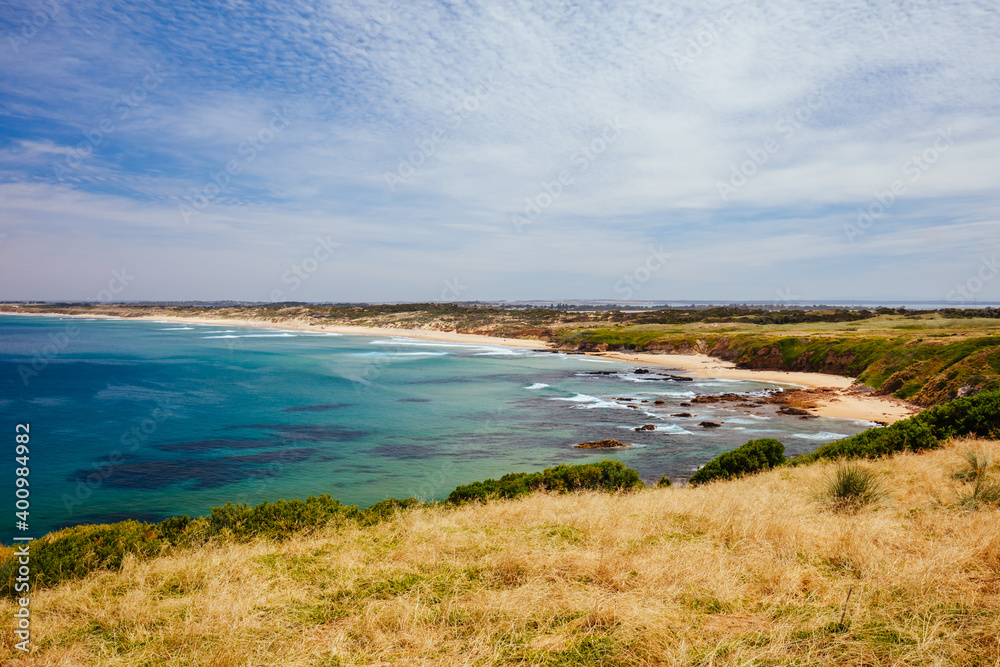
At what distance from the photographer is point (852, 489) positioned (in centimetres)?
961

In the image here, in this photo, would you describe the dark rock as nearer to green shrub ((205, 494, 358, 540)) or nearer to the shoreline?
the shoreline

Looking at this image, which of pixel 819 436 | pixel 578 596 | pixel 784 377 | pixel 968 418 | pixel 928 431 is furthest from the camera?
pixel 784 377

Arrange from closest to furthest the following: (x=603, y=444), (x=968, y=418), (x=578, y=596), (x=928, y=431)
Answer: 1. (x=578, y=596)
2. (x=928, y=431)
3. (x=968, y=418)
4. (x=603, y=444)

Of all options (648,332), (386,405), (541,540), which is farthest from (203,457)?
(648,332)

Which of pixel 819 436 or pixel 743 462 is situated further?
pixel 819 436

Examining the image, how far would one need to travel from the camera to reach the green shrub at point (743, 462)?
15.5 metres

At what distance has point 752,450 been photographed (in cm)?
1644

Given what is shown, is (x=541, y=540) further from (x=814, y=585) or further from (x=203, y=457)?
(x=203, y=457)

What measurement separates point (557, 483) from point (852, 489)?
22.3ft

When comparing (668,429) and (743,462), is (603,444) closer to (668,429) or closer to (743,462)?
(668,429)

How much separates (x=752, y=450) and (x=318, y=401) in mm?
30802

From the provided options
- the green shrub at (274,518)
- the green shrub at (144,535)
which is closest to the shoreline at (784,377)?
the green shrub at (274,518)

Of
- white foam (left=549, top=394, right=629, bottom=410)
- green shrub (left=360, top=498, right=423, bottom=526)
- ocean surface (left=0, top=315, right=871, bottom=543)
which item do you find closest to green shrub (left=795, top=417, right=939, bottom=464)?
ocean surface (left=0, top=315, right=871, bottom=543)

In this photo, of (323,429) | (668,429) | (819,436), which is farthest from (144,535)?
(819,436)
